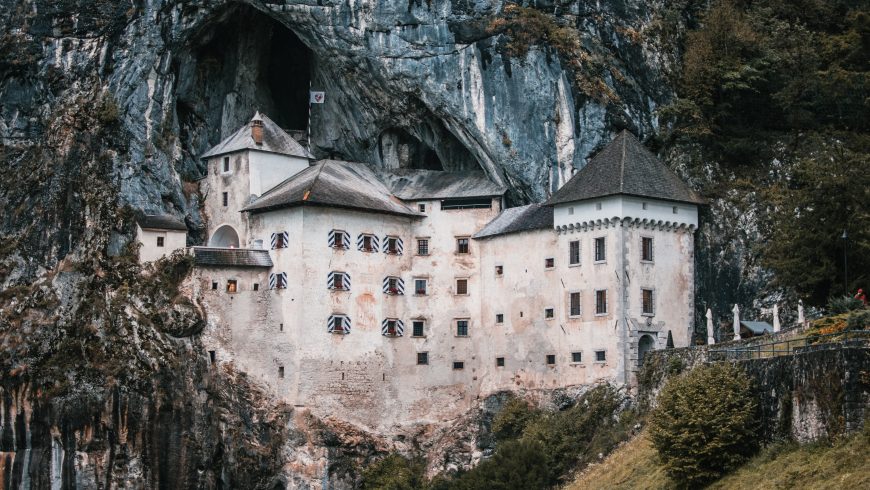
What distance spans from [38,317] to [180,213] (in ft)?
32.6

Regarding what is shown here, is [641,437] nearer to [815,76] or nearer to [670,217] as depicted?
[670,217]

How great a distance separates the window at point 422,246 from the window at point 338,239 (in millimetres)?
4423

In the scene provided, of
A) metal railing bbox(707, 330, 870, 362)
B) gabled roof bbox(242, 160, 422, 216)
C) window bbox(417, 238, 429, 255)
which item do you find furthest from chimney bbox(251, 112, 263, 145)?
metal railing bbox(707, 330, 870, 362)

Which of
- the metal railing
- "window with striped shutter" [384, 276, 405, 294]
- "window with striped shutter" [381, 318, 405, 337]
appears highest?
"window with striped shutter" [384, 276, 405, 294]

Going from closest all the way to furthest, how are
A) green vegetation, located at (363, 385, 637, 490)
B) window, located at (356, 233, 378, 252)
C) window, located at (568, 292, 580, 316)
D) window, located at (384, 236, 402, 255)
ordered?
green vegetation, located at (363, 385, 637, 490), window, located at (568, 292, 580, 316), window, located at (356, 233, 378, 252), window, located at (384, 236, 402, 255)

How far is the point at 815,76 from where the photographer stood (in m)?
86.6

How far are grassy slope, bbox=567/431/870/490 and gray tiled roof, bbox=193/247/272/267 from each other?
988 inches

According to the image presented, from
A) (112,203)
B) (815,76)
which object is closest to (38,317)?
(112,203)

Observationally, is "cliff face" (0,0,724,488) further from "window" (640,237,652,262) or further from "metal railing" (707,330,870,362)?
"metal railing" (707,330,870,362)

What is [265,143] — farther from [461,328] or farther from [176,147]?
[461,328]

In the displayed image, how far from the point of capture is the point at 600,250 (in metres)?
78.6

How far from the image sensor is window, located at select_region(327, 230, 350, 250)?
8406 cm

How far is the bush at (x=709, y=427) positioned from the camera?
56312mm

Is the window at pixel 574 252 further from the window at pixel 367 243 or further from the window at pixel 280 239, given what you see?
the window at pixel 280 239
